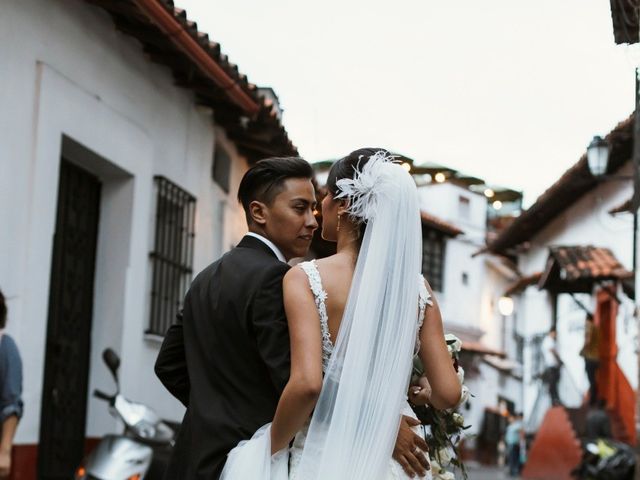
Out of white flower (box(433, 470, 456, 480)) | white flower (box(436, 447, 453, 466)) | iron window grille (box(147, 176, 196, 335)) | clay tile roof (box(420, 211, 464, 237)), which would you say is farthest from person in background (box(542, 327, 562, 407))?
clay tile roof (box(420, 211, 464, 237))

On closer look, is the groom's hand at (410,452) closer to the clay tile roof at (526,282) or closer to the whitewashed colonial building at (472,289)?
the clay tile roof at (526,282)

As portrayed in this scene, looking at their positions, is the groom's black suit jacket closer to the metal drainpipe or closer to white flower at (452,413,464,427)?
white flower at (452,413,464,427)

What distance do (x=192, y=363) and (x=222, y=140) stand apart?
1194 cm

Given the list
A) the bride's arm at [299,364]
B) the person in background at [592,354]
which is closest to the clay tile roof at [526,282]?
the person in background at [592,354]

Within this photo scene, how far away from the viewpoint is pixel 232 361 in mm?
4066

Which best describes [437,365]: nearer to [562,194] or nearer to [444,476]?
[444,476]

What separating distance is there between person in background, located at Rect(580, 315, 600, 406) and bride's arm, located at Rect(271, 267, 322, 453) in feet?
69.4

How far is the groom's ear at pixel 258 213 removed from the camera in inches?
169

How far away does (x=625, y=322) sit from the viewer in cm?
2412

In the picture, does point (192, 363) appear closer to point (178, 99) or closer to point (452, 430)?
point (452, 430)

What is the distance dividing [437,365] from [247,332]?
0.58 m

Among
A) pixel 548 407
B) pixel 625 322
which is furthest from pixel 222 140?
pixel 548 407

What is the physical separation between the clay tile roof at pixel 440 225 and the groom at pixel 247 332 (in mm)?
44994

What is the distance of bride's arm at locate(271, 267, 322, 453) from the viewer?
3.76 metres
